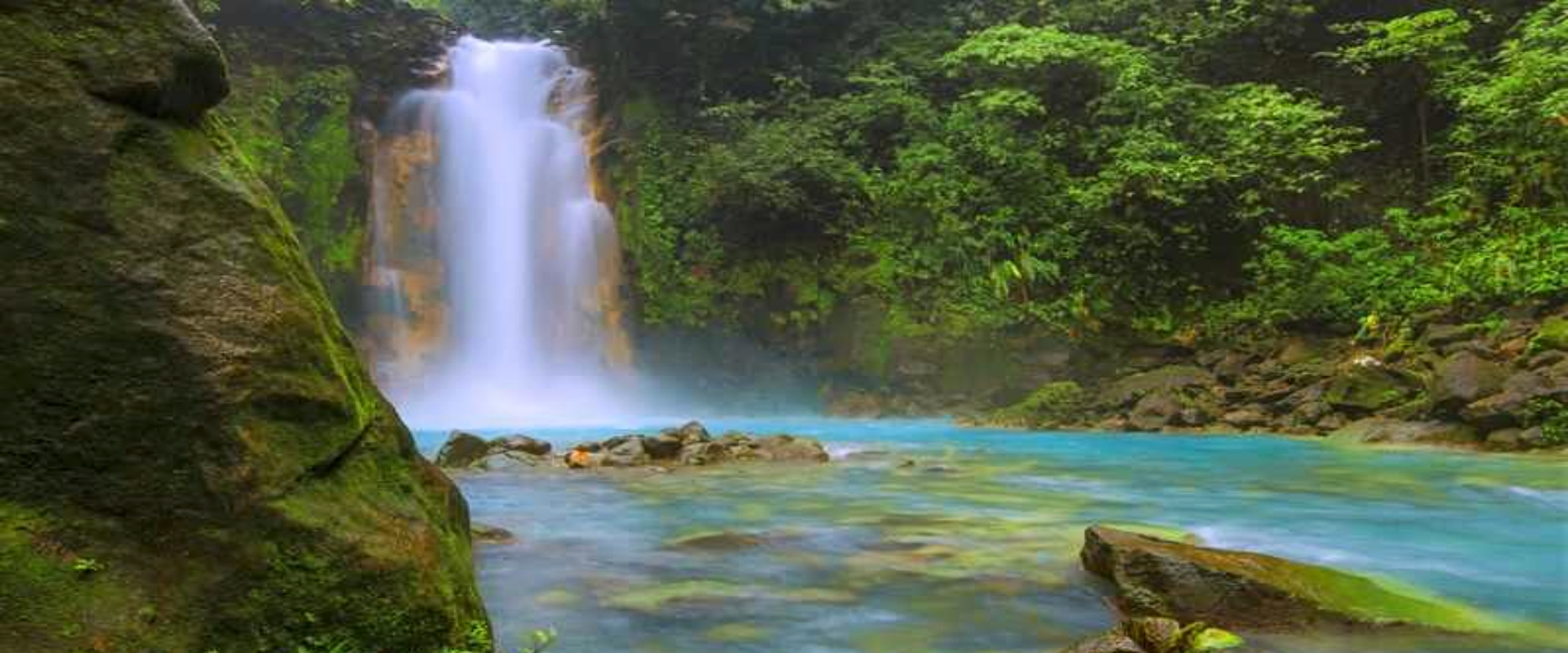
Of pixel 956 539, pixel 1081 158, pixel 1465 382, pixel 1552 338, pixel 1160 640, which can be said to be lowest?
pixel 956 539

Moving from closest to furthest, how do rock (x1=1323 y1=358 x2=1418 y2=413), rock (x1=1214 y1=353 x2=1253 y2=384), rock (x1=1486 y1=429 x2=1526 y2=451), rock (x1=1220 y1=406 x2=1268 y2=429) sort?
rock (x1=1486 y1=429 x2=1526 y2=451), rock (x1=1323 y1=358 x2=1418 y2=413), rock (x1=1220 y1=406 x2=1268 y2=429), rock (x1=1214 y1=353 x2=1253 y2=384)

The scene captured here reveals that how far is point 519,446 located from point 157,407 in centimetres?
814

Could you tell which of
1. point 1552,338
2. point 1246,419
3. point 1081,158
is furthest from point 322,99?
point 1552,338

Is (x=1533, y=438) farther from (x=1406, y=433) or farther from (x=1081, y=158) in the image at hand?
(x=1081, y=158)

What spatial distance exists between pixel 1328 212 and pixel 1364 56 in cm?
263

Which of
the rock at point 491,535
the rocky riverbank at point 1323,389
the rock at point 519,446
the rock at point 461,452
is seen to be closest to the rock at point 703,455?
the rock at point 519,446

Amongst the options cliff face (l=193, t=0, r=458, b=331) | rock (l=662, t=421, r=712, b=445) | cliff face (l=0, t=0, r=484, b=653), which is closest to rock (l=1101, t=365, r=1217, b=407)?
rock (l=662, t=421, r=712, b=445)

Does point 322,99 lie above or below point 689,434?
above

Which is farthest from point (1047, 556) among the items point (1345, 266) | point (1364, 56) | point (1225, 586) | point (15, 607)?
point (1364, 56)

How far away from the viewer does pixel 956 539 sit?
6.10m

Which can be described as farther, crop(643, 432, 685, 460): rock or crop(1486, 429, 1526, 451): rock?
crop(643, 432, 685, 460): rock

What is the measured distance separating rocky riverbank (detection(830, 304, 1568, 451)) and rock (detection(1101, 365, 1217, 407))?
3 centimetres

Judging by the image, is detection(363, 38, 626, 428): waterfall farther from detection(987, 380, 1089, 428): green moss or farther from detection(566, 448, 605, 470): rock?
detection(566, 448, 605, 470): rock

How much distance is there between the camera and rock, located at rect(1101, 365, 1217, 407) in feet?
49.6
